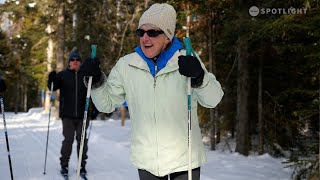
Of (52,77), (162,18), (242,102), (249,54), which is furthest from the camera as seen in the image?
(249,54)

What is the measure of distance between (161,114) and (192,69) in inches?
16.0

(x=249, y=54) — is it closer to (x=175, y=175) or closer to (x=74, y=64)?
(x=74, y=64)

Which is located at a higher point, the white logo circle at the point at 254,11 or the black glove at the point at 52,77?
the white logo circle at the point at 254,11

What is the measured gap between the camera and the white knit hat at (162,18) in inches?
102

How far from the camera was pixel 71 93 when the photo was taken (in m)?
6.76

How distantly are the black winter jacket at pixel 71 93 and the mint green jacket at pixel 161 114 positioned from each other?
4251mm

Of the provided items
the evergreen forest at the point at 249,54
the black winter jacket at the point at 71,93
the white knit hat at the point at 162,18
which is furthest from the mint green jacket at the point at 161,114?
the black winter jacket at the point at 71,93

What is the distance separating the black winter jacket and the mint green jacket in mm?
4251

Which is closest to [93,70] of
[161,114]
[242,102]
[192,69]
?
[161,114]

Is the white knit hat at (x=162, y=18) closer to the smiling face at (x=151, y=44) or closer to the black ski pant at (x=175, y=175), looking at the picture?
the smiling face at (x=151, y=44)

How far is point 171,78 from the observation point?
99.5 inches

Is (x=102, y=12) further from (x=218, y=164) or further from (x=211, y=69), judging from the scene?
(x=218, y=164)

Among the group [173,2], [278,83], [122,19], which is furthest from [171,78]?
[122,19]

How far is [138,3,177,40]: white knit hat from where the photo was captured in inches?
102
